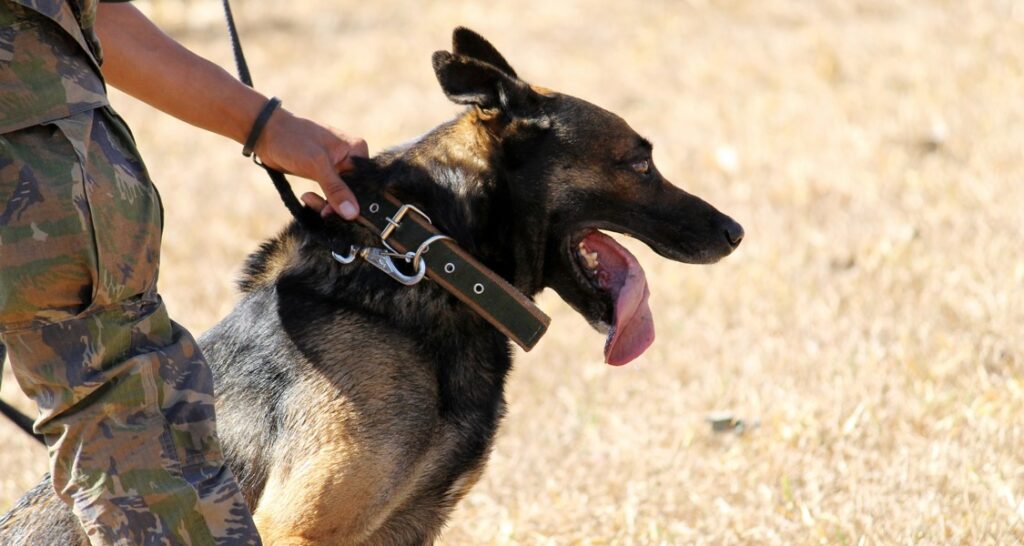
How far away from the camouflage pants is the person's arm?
1.71 ft

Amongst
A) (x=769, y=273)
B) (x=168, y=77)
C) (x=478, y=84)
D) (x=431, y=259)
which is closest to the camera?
(x=168, y=77)

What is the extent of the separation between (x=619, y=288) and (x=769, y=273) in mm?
3333

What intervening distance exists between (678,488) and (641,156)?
1.63 metres

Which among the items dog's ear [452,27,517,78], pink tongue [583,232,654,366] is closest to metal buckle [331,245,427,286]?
pink tongue [583,232,654,366]

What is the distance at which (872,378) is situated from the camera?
516cm

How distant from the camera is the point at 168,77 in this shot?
2.96 meters

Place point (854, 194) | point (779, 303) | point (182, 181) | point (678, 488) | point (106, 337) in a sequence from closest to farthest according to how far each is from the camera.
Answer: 1. point (106, 337)
2. point (678, 488)
3. point (779, 303)
4. point (854, 194)
5. point (182, 181)

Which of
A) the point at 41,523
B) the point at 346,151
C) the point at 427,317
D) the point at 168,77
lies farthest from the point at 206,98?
the point at 41,523

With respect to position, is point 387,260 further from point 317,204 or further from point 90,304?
point 90,304

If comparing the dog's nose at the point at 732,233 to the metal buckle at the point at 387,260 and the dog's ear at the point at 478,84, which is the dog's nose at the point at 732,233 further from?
the metal buckle at the point at 387,260

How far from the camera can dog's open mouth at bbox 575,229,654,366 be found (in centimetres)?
334

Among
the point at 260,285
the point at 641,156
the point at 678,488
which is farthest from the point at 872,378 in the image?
the point at 260,285

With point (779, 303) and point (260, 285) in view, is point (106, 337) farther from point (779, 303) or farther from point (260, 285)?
point (779, 303)

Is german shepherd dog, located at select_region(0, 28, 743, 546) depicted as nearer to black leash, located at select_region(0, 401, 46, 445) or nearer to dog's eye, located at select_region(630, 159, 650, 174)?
dog's eye, located at select_region(630, 159, 650, 174)
